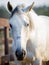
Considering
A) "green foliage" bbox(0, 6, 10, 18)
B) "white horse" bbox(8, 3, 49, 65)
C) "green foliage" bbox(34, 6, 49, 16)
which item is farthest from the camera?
"green foliage" bbox(34, 6, 49, 16)

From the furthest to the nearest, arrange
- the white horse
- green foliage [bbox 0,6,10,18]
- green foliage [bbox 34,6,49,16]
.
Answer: green foliage [bbox 34,6,49,16]
green foliage [bbox 0,6,10,18]
the white horse

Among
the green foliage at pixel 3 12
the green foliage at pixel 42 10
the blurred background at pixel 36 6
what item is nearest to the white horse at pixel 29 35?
the green foliage at pixel 3 12

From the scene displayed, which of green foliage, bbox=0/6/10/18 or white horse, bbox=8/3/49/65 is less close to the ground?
green foliage, bbox=0/6/10/18

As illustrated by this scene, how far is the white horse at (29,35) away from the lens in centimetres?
253

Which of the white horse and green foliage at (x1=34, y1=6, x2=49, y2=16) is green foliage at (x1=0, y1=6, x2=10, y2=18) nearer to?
green foliage at (x1=34, y1=6, x2=49, y2=16)

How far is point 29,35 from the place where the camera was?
9.02 ft

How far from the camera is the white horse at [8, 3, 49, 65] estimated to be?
8.29 feet

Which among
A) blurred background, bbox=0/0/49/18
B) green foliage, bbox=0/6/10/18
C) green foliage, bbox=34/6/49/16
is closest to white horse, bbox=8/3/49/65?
green foliage, bbox=0/6/10/18

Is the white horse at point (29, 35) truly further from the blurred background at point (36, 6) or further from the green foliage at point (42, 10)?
the green foliage at point (42, 10)

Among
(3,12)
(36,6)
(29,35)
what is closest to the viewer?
(29,35)

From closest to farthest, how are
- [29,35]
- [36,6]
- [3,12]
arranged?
[29,35] < [3,12] < [36,6]

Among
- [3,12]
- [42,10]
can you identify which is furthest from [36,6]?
[3,12]

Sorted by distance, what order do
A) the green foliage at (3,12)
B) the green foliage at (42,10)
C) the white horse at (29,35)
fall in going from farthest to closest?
the green foliage at (42,10), the green foliage at (3,12), the white horse at (29,35)

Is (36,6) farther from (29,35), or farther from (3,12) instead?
(29,35)
